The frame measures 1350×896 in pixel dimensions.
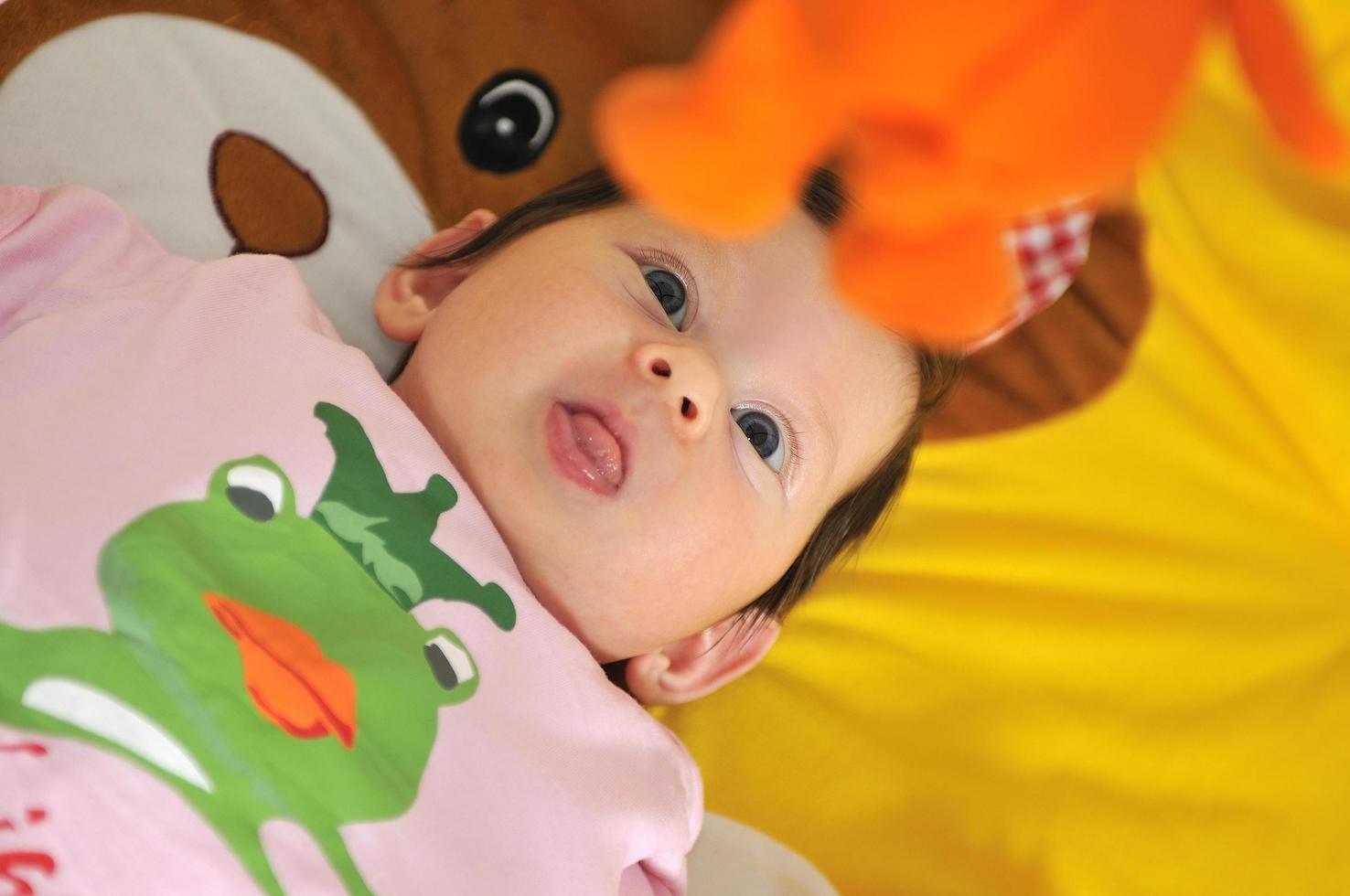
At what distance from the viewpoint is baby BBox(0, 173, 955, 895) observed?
657 millimetres

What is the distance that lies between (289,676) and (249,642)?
30mm

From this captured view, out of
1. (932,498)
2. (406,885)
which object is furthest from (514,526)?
(932,498)

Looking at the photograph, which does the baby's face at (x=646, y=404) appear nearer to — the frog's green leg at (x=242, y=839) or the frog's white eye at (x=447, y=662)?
the frog's white eye at (x=447, y=662)

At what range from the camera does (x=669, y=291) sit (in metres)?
0.92

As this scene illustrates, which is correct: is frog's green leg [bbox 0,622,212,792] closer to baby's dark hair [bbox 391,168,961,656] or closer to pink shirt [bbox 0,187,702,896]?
pink shirt [bbox 0,187,702,896]

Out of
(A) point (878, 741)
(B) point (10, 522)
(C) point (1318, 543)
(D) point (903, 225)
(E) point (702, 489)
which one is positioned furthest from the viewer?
(C) point (1318, 543)

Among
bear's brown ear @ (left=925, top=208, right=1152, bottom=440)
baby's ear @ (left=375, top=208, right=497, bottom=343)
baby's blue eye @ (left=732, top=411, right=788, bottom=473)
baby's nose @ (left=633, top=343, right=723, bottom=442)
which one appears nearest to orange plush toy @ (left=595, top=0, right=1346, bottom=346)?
baby's nose @ (left=633, top=343, right=723, bottom=442)

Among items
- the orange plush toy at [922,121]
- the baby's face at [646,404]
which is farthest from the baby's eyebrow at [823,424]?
the orange plush toy at [922,121]

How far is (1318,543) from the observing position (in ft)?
4.02

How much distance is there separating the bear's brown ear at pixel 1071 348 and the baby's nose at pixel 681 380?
1.70 feet

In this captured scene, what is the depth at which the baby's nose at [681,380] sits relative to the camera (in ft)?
2.66

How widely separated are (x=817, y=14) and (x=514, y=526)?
22.5 inches

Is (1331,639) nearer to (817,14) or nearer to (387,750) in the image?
(387,750)

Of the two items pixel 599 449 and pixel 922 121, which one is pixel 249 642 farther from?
pixel 922 121
